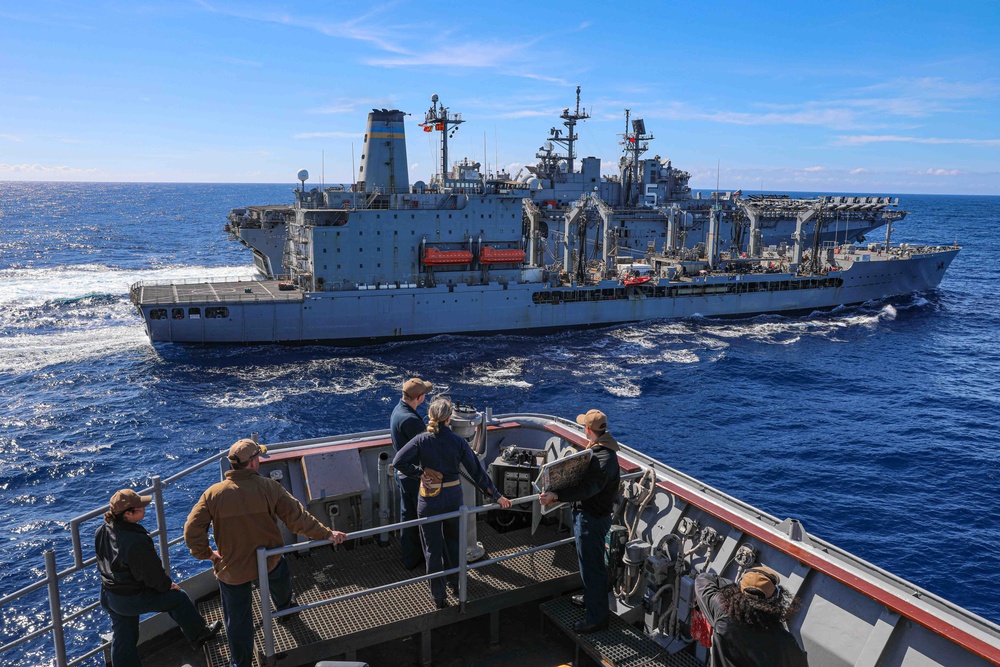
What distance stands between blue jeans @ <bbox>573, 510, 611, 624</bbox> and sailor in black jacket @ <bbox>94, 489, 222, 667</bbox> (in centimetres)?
330

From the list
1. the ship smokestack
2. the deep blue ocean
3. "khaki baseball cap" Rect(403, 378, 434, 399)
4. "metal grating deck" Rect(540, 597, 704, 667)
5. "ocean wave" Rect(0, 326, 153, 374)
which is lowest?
the deep blue ocean

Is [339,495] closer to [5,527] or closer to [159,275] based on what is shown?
[5,527]

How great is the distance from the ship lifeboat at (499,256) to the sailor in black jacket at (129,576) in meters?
29.8

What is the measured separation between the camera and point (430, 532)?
5.98 metres

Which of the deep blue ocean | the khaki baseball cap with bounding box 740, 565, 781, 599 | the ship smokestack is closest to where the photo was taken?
the khaki baseball cap with bounding box 740, 565, 781, 599

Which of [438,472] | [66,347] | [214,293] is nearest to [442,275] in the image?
[214,293]

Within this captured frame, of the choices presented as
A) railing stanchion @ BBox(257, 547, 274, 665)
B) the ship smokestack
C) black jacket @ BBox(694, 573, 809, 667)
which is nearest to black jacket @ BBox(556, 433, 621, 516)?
black jacket @ BBox(694, 573, 809, 667)

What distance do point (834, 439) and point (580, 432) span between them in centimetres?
1604

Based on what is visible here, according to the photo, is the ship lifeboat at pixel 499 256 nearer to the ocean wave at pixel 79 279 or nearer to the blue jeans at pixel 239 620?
the ocean wave at pixel 79 279

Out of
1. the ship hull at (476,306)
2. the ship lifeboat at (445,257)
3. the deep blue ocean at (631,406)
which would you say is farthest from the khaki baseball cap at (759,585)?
the ship lifeboat at (445,257)

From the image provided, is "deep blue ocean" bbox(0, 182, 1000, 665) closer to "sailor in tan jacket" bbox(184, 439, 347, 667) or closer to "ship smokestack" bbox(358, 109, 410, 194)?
"sailor in tan jacket" bbox(184, 439, 347, 667)

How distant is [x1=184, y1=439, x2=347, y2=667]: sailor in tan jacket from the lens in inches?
189

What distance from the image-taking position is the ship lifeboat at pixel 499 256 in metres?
34.5

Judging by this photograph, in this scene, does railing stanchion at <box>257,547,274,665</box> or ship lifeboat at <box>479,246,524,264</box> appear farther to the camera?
ship lifeboat at <box>479,246,524,264</box>
